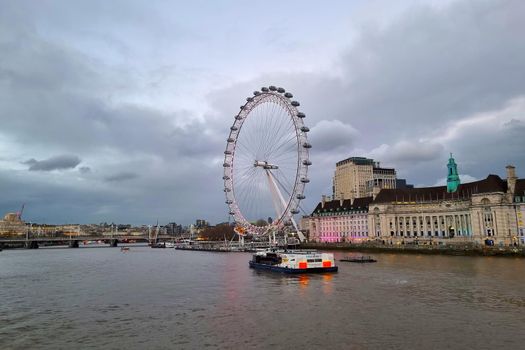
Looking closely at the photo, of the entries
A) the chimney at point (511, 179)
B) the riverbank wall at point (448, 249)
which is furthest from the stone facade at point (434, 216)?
the riverbank wall at point (448, 249)

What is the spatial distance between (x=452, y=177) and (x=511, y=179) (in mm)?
24671

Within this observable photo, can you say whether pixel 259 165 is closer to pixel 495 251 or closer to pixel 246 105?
pixel 246 105

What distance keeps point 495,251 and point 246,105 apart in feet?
173

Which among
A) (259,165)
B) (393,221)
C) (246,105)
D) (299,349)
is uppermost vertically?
(246,105)

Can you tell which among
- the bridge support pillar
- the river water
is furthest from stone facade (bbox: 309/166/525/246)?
the bridge support pillar

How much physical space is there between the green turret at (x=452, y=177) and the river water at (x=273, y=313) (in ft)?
241

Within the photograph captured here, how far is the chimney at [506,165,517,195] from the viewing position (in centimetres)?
9475

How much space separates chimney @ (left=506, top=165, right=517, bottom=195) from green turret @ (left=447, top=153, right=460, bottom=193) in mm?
19275

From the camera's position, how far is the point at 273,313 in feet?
96.8

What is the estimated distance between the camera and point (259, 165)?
78062 millimetres

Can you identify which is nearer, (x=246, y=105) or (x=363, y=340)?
(x=363, y=340)

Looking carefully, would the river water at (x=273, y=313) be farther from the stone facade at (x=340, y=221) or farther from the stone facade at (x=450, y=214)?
the stone facade at (x=340, y=221)

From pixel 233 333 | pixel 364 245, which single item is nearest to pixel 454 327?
pixel 233 333

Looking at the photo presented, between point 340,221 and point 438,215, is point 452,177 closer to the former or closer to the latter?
point 438,215
